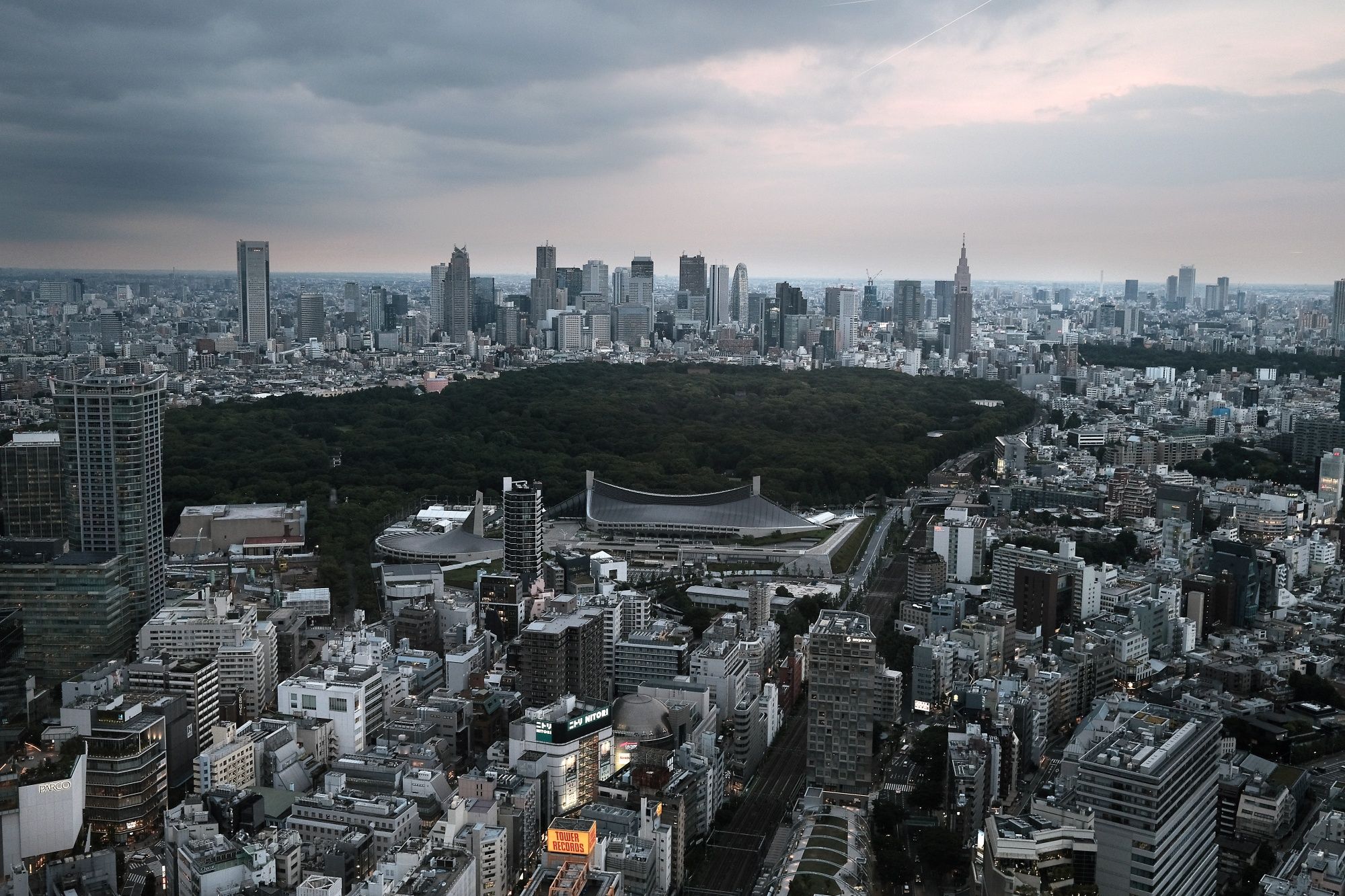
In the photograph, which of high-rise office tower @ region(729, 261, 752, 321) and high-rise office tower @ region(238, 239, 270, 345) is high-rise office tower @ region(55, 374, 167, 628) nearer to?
high-rise office tower @ region(238, 239, 270, 345)

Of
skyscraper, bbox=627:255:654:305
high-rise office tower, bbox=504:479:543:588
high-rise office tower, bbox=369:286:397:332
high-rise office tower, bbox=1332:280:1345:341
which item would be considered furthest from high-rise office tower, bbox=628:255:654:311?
high-rise office tower, bbox=504:479:543:588

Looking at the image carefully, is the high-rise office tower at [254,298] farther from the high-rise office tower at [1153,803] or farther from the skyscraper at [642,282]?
the high-rise office tower at [1153,803]

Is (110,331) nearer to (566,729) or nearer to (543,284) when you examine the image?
(566,729)

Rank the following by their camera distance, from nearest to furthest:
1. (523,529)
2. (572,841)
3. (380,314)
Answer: (572,841) → (523,529) → (380,314)

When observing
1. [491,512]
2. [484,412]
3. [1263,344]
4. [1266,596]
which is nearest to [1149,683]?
[1266,596]

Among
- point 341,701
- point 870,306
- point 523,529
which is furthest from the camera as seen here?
point 870,306

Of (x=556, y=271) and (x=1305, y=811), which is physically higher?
(x=556, y=271)

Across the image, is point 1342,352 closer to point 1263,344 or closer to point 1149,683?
point 1263,344

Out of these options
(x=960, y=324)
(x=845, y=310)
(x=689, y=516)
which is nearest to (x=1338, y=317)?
(x=960, y=324)
